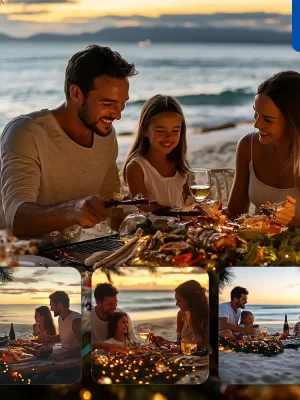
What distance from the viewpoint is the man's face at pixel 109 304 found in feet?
7.73

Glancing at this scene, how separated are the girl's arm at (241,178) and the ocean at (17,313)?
1.42 meters

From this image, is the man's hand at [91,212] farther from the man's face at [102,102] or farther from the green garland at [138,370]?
the man's face at [102,102]

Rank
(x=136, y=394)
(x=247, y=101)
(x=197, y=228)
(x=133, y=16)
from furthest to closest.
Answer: (x=247, y=101) < (x=133, y=16) < (x=197, y=228) < (x=136, y=394)

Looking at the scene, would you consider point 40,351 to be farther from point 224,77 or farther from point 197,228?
point 224,77

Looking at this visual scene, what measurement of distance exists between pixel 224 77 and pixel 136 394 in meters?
6.76

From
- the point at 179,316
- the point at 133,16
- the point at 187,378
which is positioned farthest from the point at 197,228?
the point at 133,16

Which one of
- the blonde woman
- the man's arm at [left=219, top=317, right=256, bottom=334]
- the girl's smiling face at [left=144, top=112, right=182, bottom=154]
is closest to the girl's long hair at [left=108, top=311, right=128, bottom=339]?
the man's arm at [left=219, top=317, right=256, bottom=334]

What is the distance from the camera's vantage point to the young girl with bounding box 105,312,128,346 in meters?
2.36

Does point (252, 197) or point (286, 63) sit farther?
point (286, 63)

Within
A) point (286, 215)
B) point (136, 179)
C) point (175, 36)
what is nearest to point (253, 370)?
point (286, 215)

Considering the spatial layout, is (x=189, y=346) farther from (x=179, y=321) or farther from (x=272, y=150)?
(x=272, y=150)

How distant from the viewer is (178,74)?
28.5 feet

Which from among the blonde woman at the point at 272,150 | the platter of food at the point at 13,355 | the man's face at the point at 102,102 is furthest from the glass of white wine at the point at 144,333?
the blonde woman at the point at 272,150

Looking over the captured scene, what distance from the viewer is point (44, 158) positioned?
10.4ft
